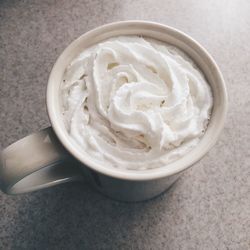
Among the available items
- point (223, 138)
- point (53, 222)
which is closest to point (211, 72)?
point (223, 138)

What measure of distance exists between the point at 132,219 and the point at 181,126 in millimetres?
199

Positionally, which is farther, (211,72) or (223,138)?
(223,138)

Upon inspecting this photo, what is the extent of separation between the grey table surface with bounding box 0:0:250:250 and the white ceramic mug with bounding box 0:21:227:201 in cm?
7

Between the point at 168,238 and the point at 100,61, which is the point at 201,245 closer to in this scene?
the point at 168,238

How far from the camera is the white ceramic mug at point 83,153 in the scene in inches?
14.6

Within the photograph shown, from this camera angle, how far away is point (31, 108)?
603 millimetres

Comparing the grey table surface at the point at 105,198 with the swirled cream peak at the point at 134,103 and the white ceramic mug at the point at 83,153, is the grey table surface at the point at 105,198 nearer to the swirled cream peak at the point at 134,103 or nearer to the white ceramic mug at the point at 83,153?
the white ceramic mug at the point at 83,153

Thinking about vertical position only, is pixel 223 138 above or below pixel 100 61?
below

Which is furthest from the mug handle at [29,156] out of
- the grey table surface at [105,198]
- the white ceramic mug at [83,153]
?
the grey table surface at [105,198]

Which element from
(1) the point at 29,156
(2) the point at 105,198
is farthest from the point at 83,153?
(2) the point at 105,198

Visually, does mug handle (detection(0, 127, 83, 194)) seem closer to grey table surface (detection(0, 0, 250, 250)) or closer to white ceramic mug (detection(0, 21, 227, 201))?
white ceramic mug (detection(0, 21, 227, 201))

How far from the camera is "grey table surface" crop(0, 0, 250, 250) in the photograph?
52 centimetres

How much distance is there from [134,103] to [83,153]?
0.08 m

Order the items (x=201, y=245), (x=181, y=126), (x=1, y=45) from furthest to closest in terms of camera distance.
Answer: (x=1, y=45) < (x=201, y=245) < (x=181, y=126)
